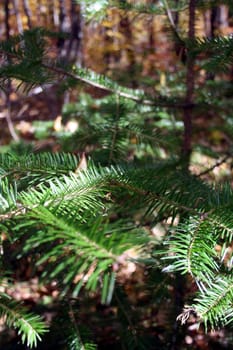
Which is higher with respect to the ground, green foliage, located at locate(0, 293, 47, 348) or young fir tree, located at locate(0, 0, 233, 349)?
young fir tree, located at locate(0, 0, 233, 349)

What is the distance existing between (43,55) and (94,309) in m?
1.34

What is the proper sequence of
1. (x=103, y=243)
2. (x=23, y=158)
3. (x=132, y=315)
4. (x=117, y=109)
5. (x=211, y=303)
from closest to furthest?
(x=103, y=243)
(x=211, y=303)
(x=23, y=158)
(x=132, y=315)
(x=117, y=109)

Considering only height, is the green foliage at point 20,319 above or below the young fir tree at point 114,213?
below

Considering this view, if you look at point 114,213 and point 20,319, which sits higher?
point 114,213

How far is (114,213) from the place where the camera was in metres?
1.08

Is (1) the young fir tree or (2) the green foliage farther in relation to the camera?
(2) the green foliage

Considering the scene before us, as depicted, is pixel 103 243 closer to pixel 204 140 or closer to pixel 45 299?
Answer: pixel 45 299

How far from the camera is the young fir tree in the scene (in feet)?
2.60

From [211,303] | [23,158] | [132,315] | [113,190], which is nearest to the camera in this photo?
[211,303]

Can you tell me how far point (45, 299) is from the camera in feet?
7.55

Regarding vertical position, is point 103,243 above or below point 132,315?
above

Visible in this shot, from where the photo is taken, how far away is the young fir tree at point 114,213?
2.60ft

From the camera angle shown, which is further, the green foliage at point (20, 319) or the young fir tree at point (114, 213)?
the green foliage at point (20, 319)

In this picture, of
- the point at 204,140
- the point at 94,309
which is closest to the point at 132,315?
the point at 94,309
